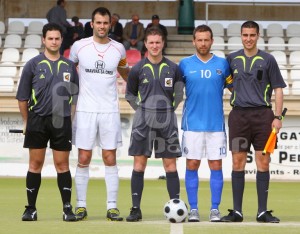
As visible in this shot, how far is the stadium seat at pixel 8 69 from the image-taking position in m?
22.7

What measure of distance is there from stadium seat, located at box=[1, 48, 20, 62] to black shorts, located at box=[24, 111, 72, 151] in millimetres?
13385

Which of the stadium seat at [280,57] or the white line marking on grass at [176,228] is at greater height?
the stadium seat at [280,57]

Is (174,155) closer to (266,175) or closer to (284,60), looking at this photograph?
(266,175)

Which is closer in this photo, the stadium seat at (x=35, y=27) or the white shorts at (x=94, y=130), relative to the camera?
the white shorts at (x=94, y=130)

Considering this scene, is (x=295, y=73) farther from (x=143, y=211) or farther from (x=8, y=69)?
(x=143, y=211)

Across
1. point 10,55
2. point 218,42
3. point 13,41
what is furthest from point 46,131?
point 13,41

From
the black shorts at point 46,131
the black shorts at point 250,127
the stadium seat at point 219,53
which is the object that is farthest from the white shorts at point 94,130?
the stadium seat at point 219,53

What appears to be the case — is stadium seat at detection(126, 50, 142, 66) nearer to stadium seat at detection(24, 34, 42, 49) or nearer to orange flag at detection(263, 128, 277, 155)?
stadium seat at detection(24, 34, 42, 49)

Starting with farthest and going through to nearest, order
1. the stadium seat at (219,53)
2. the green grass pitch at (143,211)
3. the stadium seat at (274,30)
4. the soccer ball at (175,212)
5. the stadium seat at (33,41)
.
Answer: the stadium seat at (274,30), the stadium seat at (33,41), the stadium seat at (219,53), the soccer ball at (175,212), the green grass pitch at (143,211)

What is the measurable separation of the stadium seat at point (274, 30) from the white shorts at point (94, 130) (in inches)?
610

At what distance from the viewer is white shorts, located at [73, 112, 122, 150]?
10.6m

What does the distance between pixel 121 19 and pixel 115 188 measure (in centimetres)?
1655

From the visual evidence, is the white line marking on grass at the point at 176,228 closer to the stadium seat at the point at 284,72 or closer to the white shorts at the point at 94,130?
the white shorts at the point at 94,130

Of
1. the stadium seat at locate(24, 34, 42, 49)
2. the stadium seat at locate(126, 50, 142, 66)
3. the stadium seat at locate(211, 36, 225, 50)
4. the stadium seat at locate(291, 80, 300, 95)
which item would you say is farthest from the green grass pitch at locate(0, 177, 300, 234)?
the stadium seat at locate(24, 34, 42, 49)
